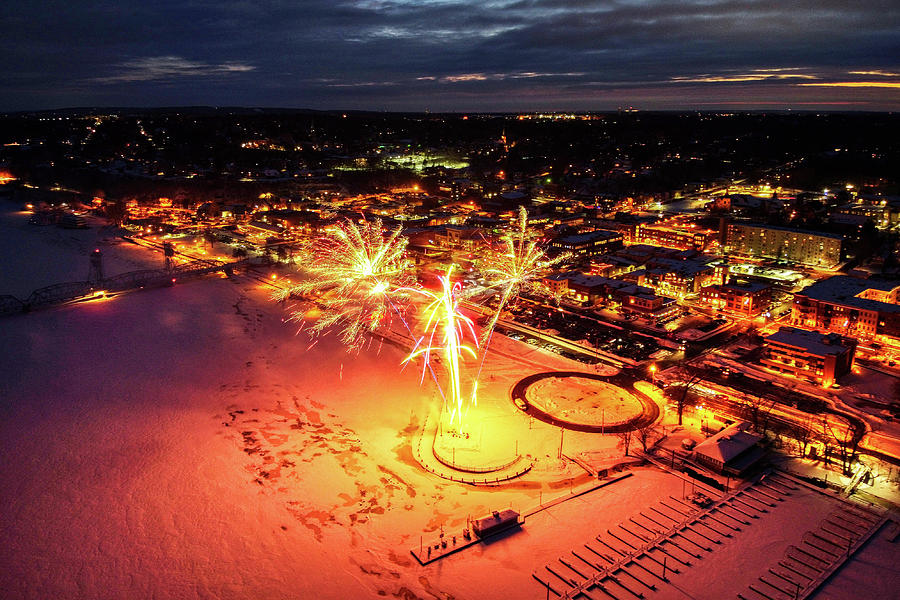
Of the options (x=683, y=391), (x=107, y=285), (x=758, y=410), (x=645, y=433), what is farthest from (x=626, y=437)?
(x=107, y=285)

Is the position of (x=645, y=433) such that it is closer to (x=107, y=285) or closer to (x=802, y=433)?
(x=802, y=433)

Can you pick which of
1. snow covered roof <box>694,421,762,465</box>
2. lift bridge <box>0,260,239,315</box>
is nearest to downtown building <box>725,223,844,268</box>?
snow covered roof <box>694,421,762,465</box>

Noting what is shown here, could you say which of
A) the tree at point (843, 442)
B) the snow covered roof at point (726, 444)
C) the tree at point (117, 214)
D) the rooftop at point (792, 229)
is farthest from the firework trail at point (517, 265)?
the tree at point (117, 214)

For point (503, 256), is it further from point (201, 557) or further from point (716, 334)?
point (201, 557)

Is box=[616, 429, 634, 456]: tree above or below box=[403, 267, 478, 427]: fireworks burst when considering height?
below

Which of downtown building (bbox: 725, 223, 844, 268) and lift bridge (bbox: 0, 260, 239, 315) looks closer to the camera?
lift bridge (bbox: 0, 260, 239, 315)

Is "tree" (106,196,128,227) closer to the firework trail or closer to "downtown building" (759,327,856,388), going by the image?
the firework trail

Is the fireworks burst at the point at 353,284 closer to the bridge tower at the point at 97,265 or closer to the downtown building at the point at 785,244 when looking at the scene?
the bridge tower at the point at 97,265
